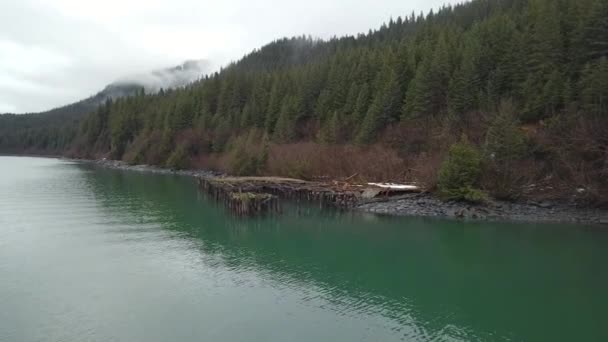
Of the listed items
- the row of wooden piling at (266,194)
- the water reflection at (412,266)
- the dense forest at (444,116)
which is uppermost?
the dense forest at (444,116)

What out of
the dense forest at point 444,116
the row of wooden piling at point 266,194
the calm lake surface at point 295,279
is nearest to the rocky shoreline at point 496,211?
the dense forest at point 444,116

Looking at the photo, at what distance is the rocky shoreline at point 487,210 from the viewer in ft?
141

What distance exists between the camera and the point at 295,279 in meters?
24.8

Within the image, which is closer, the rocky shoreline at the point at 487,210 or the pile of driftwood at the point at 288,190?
the rocky shoreline at the point at 487,210

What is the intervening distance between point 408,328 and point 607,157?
35.4m

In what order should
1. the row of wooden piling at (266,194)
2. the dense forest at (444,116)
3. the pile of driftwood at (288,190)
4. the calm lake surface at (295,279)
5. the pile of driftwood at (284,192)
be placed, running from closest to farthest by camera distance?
the calm lake surface at (295,279) → the row of wooden piling at (266,194) → the pile of driftwood at (284,192) → the dense forest at (444,116) → the pile of driftwood at (288,190)

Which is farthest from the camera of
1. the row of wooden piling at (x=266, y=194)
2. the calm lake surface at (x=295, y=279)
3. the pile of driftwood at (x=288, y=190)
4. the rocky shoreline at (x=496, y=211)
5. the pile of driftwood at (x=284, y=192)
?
the pile of driftwood at (x=288, y=190)

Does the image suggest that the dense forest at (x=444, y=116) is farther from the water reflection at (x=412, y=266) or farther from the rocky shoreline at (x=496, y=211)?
the water reflection at (x=412, y=266)

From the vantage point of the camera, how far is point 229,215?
45781 millimetres

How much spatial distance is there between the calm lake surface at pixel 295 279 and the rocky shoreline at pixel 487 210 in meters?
2.97

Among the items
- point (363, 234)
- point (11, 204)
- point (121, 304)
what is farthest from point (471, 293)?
point (11, 204)

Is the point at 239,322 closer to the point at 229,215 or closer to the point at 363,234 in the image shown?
the point at 363,234

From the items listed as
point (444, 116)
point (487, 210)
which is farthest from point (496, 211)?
point (444, 116)

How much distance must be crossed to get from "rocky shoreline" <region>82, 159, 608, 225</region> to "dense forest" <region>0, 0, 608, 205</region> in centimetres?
140
